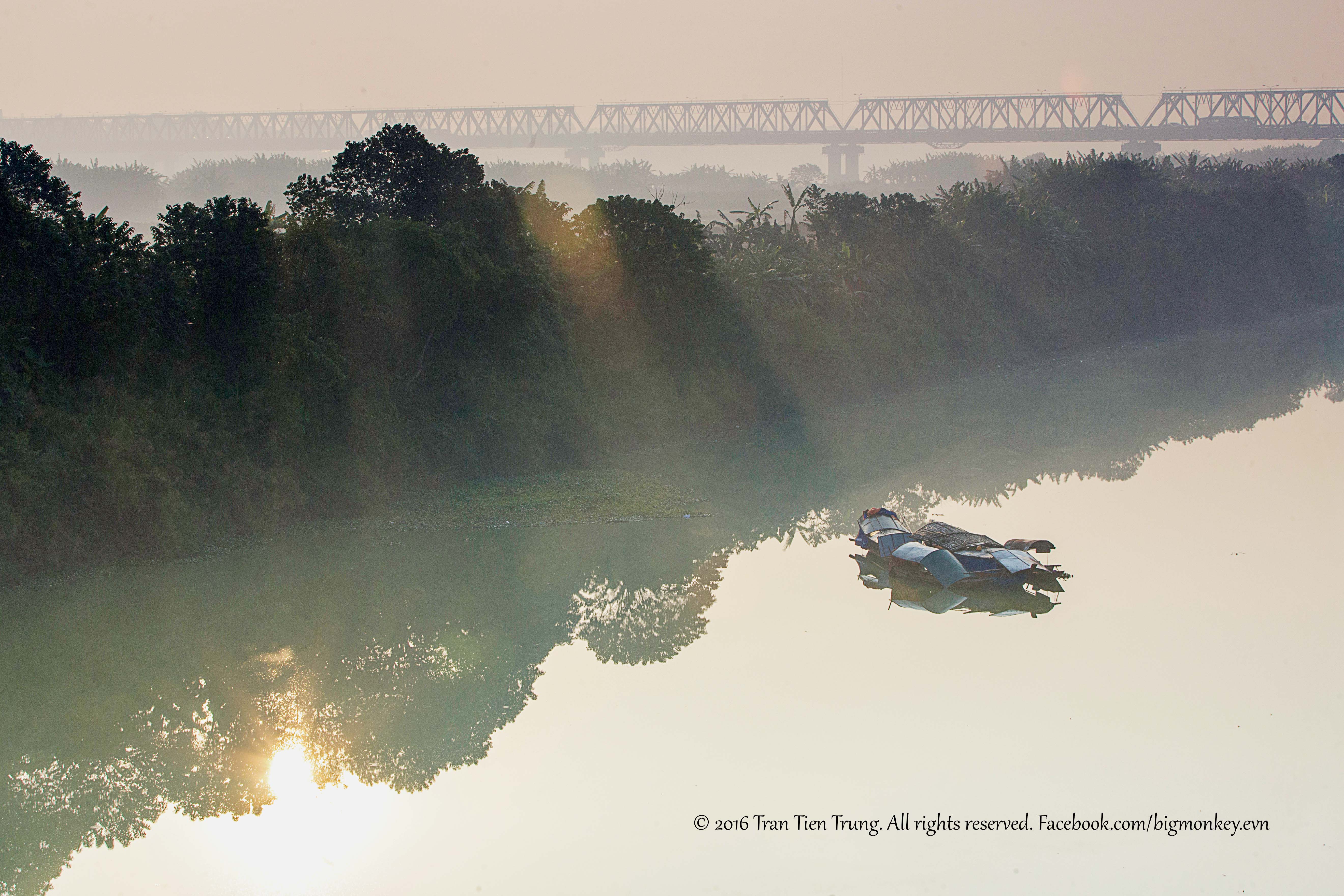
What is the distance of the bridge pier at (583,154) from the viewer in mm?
148625

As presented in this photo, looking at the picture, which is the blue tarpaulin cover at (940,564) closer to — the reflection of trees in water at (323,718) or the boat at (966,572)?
the boat at (966,572)

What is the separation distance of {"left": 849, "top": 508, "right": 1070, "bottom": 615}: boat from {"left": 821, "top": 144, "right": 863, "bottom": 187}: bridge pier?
125563 millimetres

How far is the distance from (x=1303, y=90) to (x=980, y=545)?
142340mm

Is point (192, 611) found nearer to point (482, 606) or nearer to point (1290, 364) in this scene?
point (482, 606)

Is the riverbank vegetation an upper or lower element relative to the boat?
upper

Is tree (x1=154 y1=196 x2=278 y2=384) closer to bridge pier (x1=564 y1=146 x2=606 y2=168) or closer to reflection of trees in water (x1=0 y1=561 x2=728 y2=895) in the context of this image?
reflection of trees in water (x1=0 y1=561 x2=728 y2=895)

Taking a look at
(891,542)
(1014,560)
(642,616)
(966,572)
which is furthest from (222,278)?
(1014,560)

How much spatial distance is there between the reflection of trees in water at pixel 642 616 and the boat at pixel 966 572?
2.42 m

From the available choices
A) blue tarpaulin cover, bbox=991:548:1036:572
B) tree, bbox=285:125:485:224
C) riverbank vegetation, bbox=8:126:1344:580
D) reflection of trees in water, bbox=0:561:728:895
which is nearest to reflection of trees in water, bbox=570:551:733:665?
reflection of trees in water, bbox=0:561:728:895

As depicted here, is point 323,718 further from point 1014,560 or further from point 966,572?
point 1014,560

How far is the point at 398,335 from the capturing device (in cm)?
2383

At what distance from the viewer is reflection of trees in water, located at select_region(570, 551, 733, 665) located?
15.0m

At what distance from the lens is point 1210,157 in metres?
82.3

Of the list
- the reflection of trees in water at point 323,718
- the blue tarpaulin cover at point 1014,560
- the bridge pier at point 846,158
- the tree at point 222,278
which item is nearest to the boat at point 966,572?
the blue tarpaulin cover at point 1014,560
